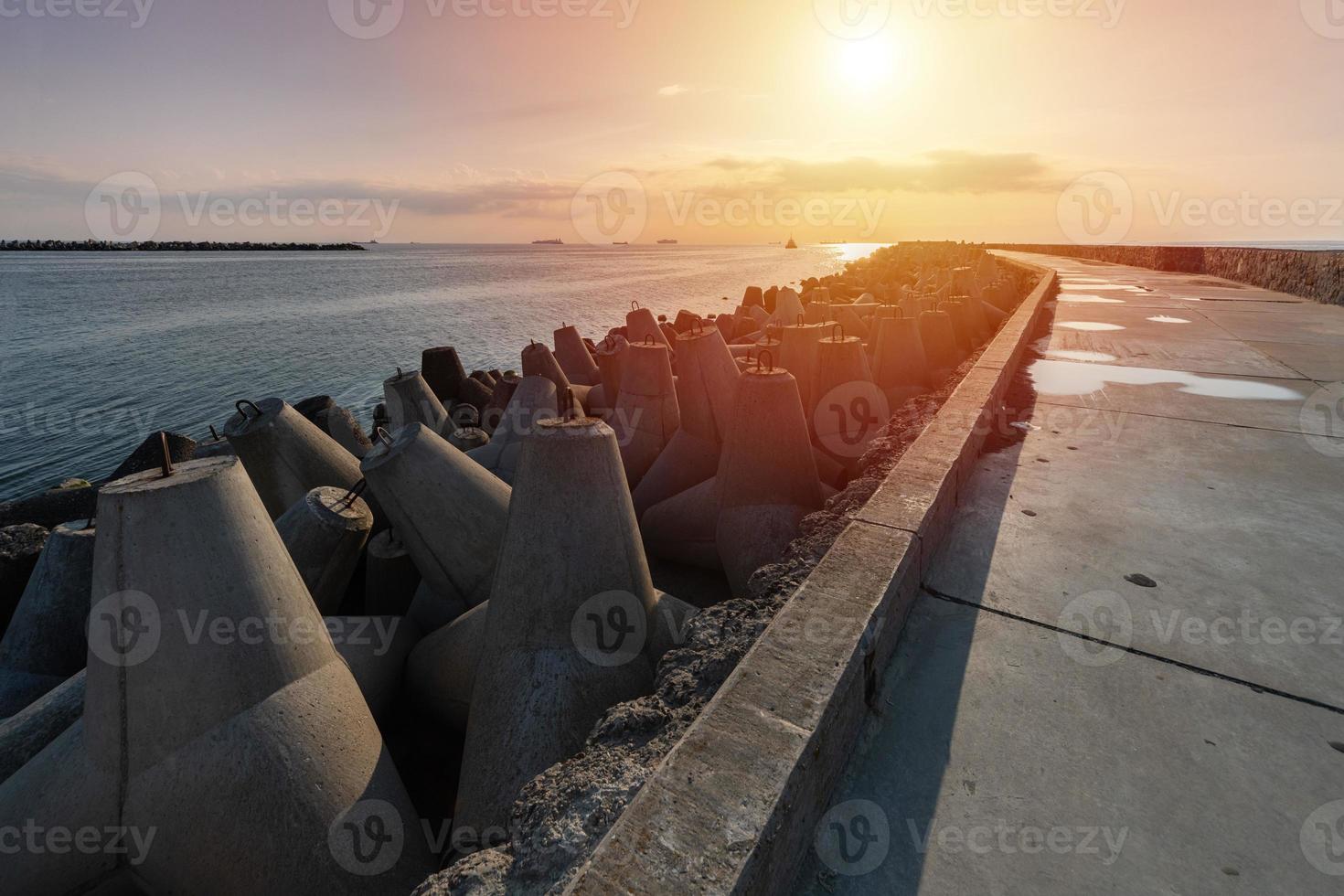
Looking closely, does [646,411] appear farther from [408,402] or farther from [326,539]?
[326,539]

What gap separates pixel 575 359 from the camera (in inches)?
408

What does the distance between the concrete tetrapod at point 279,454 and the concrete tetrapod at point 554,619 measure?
9.58 feet

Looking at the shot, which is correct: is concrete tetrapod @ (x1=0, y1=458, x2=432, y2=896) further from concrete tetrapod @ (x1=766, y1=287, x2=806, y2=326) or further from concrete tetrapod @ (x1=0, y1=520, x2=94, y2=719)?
concrete tetrapod @ (x1=766, y1=287, x2=806, y2=326)

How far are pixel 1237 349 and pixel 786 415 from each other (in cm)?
695

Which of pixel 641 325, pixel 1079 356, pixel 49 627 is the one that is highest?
pixel 641 325

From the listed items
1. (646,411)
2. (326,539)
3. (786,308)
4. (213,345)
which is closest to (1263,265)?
(786,308)

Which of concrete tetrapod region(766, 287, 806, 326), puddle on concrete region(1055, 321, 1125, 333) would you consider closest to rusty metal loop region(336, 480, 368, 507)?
concrete tetrapod region(766, 287, 806, 326)

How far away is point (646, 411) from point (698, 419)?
69 cm

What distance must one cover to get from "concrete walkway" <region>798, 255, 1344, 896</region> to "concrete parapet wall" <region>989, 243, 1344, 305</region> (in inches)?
458

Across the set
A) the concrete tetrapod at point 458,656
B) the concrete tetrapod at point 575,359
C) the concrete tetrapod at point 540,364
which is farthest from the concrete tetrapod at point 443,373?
the concrete tetrapod at point 458,656

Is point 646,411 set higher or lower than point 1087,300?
lower

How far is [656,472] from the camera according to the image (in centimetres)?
597

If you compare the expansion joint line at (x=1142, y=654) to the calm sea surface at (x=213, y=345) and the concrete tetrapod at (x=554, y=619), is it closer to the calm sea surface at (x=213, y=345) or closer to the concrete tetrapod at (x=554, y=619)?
the concrete tetrapod at (x=554, y=619)

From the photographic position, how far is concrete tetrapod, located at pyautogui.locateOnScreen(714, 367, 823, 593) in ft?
14.4
